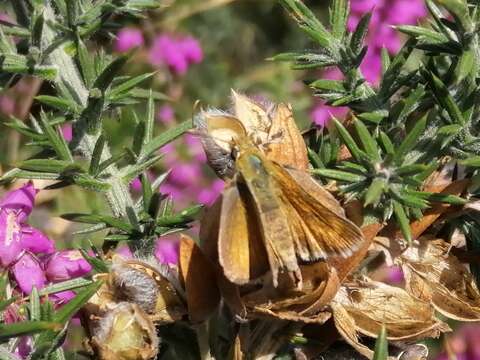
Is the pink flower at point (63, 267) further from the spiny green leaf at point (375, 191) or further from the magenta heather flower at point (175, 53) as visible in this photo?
the magenta heather flower at point (175, 53)

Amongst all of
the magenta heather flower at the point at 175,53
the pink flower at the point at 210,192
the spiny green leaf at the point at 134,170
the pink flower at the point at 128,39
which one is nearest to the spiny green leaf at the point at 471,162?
the spiny green leaf at the point at 134,170

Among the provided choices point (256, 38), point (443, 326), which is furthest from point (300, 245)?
point (256, 38)

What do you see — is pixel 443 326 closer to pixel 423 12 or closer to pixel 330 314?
pixel 330 314

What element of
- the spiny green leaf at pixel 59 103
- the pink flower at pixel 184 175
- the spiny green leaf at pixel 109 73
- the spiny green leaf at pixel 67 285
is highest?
the spiny green leaf at pixel 109 73

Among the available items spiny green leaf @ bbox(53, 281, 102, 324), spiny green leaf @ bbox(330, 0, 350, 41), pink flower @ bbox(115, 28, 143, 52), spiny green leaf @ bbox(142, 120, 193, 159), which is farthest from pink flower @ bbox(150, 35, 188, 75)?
spiny green leaf @ bbox(53, 281, 102, 324)

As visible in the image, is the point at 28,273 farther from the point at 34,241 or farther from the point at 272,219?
the point at 272,219
